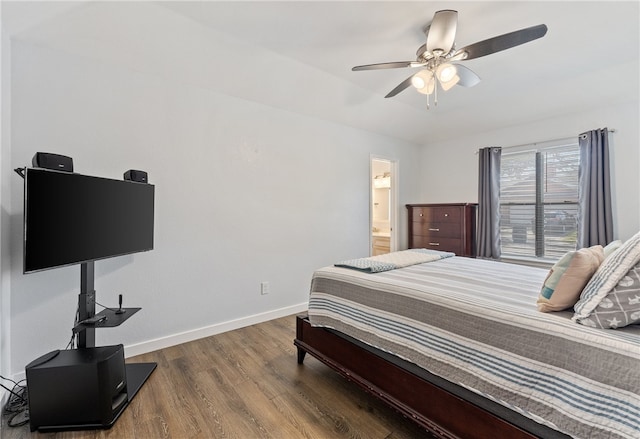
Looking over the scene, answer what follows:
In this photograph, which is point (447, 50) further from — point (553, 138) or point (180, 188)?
point (553, 138)

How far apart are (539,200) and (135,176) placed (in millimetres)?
4775

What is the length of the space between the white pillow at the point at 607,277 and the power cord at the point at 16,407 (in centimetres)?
288

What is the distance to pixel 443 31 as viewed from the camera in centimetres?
188

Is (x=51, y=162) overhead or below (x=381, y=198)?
below

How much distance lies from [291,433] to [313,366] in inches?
28.2

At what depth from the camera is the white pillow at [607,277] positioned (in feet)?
3.64

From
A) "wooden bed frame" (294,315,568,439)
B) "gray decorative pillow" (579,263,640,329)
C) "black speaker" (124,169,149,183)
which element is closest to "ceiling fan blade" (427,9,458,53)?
"gray decorative pillow" (579,263,640,329)

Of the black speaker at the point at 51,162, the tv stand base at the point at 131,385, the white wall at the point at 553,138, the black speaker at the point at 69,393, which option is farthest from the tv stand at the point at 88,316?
the white wall at the point at 553,138

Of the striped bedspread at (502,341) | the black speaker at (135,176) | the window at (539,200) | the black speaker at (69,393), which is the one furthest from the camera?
the window at (539,200)

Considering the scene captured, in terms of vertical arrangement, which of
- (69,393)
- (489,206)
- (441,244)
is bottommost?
(69,393)

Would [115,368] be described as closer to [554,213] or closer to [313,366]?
[313,366]

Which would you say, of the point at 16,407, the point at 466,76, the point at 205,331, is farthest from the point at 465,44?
the point at 16,407

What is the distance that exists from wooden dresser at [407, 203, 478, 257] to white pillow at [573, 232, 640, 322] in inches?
121

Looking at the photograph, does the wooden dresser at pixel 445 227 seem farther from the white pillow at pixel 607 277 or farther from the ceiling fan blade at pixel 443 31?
the white pillow at pixel 607 277
